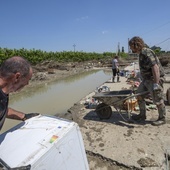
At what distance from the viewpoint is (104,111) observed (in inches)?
223

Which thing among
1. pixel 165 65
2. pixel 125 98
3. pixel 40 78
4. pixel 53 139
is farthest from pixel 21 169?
pixel 165 65

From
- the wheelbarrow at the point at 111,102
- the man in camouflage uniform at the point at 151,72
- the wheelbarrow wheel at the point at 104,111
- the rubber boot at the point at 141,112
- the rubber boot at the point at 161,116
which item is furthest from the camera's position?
the wheelbarrow wheel at the point at 104,111

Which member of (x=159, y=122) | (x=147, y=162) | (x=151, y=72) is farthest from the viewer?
(x=159, y=122)

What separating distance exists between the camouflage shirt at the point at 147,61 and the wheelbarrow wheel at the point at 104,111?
1.36m

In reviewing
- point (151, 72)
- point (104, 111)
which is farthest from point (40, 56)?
point (151, 72)

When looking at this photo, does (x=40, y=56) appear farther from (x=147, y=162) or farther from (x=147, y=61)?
(x=147, y=162)

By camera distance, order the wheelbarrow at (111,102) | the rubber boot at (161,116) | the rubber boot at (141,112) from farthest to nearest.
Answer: the rubber boot at (141,112)
the wheelbarrow at (111,102)
the rubber boot at (161,116)

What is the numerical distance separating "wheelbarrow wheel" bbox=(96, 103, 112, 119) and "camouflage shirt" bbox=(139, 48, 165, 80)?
1.36m

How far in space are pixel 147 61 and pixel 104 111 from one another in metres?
1.85

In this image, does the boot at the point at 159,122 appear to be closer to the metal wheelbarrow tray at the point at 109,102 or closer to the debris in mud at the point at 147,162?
the metal wheelbarrow tray at the point at 109,102

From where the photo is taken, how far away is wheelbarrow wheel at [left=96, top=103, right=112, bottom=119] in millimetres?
5617

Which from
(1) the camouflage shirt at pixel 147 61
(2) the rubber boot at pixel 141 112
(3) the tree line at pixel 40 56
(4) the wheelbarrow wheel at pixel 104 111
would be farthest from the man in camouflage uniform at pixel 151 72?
(3) the tree line at pixel 40 56

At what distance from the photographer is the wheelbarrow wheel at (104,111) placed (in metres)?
5.62

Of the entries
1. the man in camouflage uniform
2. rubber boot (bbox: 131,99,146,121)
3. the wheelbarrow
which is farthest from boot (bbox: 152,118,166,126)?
the wheelbarrow
